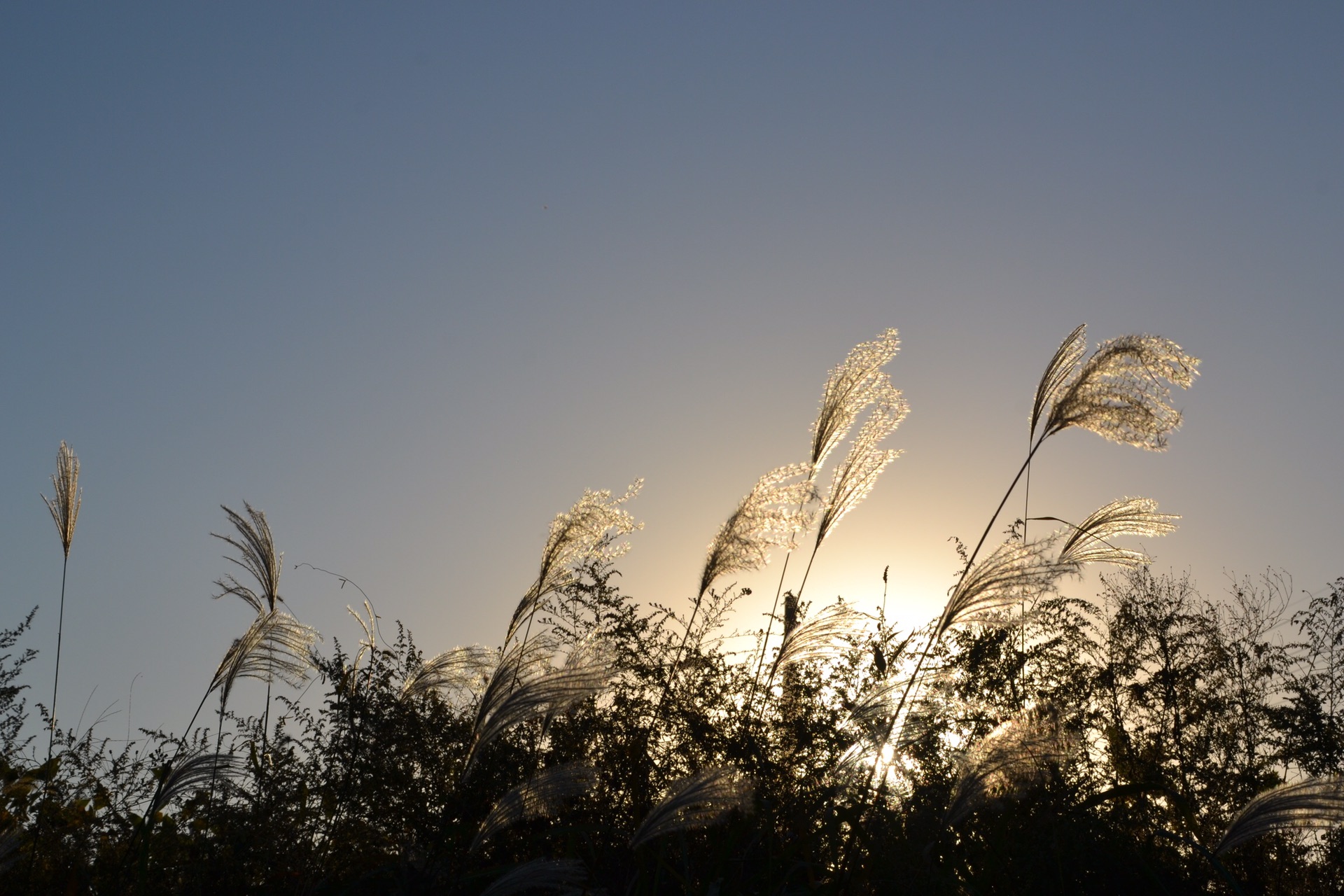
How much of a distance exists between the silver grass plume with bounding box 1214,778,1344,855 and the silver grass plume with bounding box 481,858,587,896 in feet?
5.30

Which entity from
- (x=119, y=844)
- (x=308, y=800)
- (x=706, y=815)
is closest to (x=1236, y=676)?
(x=706, y=815)

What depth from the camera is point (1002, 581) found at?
351 cm

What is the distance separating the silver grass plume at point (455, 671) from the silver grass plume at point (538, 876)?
1.40 meters

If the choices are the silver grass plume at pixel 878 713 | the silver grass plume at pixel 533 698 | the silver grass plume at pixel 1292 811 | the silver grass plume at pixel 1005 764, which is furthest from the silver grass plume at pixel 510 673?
the silver grass plume at pixel 1292 811

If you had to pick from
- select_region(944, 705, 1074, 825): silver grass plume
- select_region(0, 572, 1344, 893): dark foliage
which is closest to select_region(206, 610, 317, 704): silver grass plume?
select_region(0, 572, 1344, 893): dark foliage

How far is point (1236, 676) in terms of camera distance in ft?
19.4

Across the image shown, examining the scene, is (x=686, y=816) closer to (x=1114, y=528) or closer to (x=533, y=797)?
(x=533, y=797)

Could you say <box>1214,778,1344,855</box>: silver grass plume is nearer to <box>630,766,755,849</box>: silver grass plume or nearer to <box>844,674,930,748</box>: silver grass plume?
<box>844,674,930,748</box>: silver grass plume

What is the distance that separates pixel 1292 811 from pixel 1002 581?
111 cm

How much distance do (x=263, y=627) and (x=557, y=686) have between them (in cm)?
211

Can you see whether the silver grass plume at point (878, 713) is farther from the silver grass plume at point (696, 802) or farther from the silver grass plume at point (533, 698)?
the silver grass plume at point (533, 698)

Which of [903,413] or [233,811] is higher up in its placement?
[903,413]

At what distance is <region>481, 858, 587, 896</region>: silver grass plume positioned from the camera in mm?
2414

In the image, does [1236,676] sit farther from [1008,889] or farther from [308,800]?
[308,800]
